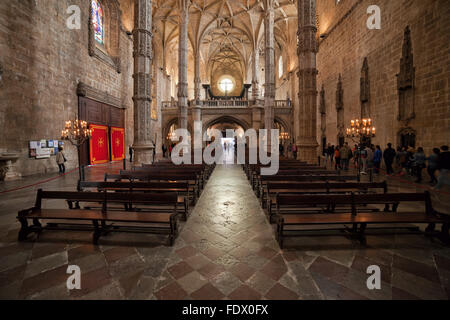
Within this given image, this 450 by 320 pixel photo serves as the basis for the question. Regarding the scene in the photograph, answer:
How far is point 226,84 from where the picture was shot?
141 ft

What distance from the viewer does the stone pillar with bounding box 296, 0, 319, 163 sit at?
10.1 metres

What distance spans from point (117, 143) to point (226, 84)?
30809mm

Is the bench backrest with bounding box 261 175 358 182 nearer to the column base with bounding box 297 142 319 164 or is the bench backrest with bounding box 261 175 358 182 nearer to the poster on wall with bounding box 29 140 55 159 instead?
the column base with bounding box 297 142 319 164

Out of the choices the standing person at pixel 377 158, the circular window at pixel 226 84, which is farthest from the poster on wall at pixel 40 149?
the circular window at pixel 226 84

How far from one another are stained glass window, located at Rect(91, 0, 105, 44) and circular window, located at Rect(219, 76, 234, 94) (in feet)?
95.2

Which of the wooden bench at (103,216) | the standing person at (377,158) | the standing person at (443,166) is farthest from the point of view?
the standing person at (377,158)

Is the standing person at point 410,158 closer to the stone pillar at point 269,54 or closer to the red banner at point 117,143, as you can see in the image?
the stone pillar at point 269,54

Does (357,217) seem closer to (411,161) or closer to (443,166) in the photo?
(443,166)

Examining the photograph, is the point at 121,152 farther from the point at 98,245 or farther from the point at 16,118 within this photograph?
the point at 98,245

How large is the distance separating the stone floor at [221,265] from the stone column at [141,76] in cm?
682

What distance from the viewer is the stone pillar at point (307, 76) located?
10102 millimetres

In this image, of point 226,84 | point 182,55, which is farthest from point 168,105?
point 226,84

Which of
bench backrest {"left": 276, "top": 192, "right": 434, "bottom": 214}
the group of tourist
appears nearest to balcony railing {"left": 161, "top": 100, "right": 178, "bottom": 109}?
the group of tourist
